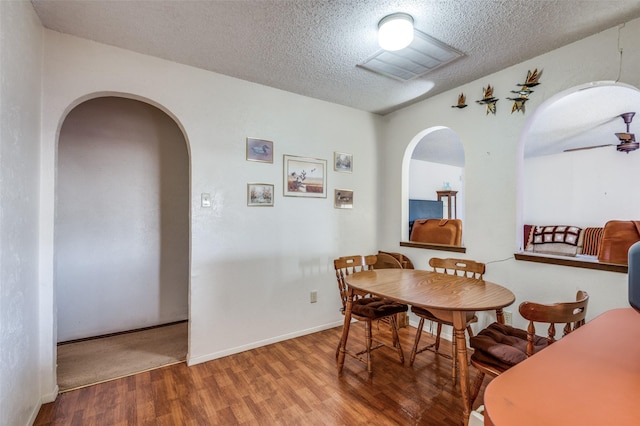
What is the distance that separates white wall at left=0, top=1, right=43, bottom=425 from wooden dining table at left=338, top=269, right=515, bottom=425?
1894 mm

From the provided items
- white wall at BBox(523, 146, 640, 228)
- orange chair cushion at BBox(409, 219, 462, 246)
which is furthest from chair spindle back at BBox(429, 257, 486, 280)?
white wall at BBox(523, 146, 640, 228)

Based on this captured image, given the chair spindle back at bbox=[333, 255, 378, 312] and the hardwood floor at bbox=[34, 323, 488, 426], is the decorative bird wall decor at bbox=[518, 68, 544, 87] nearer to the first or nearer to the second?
the chair spindle back at bbox=[333, 255, 378, 312]

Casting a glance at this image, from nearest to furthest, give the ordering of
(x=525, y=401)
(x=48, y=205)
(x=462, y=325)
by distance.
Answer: (x=525, y=401), (x=462, y=325), (x=48, y=205)

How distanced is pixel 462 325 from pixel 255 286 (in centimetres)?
177

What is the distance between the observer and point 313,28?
1885 mm

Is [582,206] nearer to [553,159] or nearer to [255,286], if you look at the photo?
[553,159]

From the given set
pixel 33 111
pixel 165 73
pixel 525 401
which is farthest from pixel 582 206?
pixel 33 111

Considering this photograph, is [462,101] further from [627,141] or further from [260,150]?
[627,141]

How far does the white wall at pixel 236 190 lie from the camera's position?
6.68ft

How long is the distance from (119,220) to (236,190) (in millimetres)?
1409

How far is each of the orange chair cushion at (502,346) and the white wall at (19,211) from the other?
7.66 ft

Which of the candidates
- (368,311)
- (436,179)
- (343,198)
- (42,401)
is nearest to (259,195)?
(343,198)

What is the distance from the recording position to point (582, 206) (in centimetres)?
529

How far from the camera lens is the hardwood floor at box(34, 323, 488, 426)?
173cm
